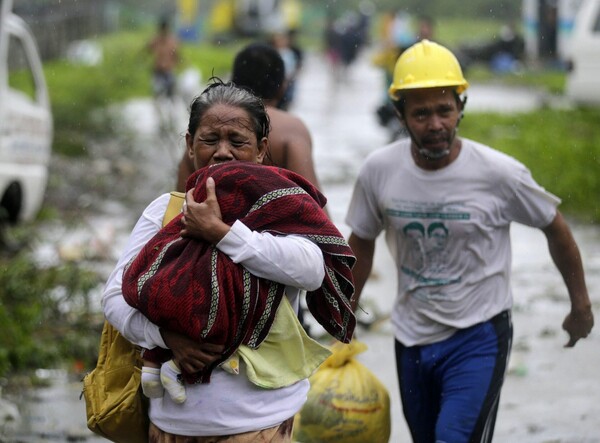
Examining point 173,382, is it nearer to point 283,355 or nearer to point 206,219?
point 283,355

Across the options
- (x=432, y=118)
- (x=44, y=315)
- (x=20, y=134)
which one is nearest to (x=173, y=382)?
(x=432, y=118)

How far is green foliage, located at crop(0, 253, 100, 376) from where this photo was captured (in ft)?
21.6

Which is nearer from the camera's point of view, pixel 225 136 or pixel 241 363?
pixel 241 363

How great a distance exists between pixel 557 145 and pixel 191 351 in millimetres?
11351

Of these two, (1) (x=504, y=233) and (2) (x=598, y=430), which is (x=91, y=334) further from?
(1) (x=504, y=233)

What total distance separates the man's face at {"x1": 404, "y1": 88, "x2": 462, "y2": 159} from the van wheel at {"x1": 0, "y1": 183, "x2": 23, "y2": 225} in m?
6.54

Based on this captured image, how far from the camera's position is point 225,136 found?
3033mm

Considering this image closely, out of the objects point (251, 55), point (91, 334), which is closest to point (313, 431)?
point (251, 55)

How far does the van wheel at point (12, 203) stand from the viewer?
10078mm

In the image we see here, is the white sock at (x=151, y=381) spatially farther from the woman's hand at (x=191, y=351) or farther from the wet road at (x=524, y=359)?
the wet road at (x=524, y=359)

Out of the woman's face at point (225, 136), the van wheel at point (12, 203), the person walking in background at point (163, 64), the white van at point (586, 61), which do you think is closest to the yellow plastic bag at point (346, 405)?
the woman's face at point (225, 136)

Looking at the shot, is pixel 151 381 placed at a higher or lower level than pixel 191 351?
lower

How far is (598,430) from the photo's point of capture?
583 centimetres

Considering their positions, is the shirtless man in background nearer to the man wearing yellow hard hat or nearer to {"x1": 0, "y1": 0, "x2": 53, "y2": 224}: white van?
the man wearing yellow hard hat
